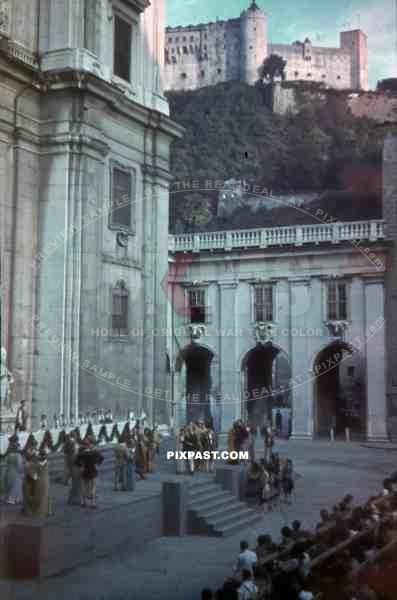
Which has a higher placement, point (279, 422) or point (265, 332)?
point (265, 332)

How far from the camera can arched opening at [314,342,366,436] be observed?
2573cm

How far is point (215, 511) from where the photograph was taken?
12195 millimetres

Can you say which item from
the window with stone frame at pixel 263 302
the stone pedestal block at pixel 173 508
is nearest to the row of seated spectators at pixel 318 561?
the stone pedestal block at pixel 173 508

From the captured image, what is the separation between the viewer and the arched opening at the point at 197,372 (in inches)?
819

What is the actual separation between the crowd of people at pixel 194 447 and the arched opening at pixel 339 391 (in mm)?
11594

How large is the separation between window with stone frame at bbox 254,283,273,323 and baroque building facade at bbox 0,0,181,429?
10895 mm

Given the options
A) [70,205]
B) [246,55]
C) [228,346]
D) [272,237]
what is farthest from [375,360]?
[70,205]

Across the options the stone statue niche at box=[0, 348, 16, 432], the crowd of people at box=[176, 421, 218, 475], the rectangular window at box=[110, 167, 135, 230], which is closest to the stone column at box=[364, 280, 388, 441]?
the rectangular window at box=[110, 167, 135, 230]

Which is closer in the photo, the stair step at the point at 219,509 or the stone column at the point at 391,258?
the stair step at the point at 219,509

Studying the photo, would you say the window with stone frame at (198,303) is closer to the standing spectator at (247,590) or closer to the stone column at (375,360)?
the stone column at (375,360)

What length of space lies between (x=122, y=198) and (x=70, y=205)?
2.03 metres

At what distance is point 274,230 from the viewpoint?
2728cm

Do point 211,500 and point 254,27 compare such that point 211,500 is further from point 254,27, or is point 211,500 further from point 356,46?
point 254,27

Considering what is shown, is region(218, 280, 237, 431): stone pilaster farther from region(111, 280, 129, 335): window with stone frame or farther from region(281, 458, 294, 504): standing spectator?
region(281, 458, 294, 504): standing spectator
